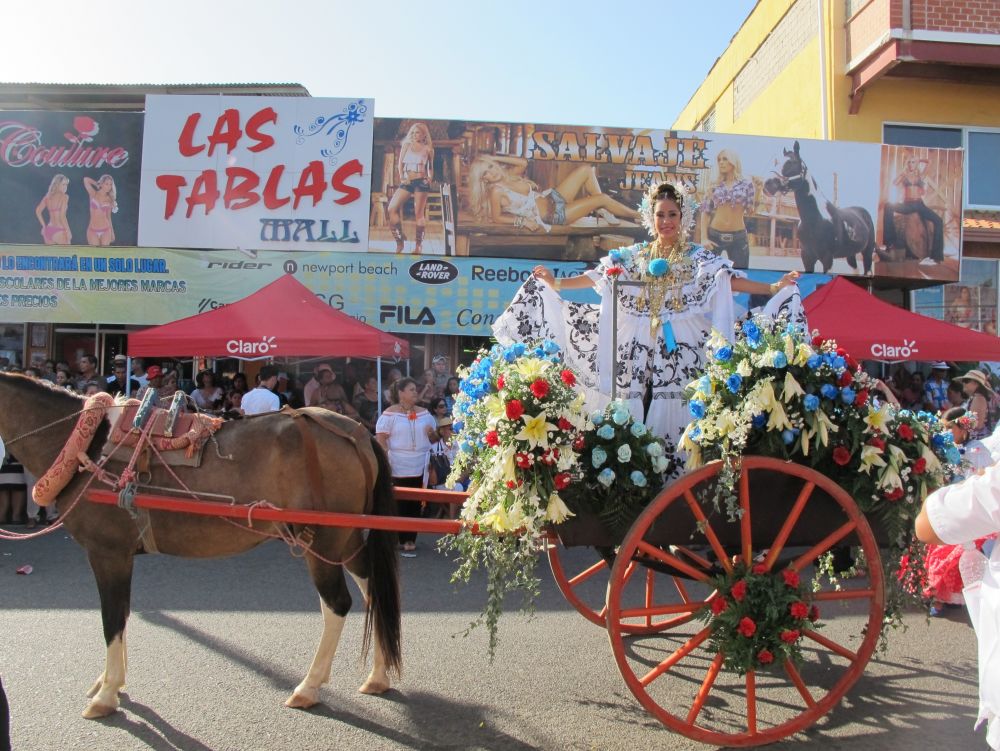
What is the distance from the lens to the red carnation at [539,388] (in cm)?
328

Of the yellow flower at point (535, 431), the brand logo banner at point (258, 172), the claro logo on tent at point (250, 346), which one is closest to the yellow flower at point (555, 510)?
the yellow flower at point (535, 431)

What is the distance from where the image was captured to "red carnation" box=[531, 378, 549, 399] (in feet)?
10.7

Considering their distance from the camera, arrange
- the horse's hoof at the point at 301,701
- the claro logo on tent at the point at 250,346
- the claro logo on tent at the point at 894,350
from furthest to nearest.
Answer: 1. the claro logo on tent at the point at 894,350
2. the claro logo on tent at the point at 250,346
3. the horse's hoof at the point at 301,701

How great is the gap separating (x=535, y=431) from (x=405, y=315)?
8557 millimetres

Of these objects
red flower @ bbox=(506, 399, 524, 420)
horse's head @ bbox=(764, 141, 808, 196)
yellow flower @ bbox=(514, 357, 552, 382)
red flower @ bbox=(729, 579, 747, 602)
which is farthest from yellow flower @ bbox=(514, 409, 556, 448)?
horse's head @ bbox=(764, 141, 808, 196)

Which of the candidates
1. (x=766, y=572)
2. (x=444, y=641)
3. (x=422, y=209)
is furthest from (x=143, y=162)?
(x=766, y=572)

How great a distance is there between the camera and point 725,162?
39.5 ft

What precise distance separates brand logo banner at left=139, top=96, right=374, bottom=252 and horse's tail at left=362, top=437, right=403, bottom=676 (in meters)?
7.84

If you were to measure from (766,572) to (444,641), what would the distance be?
238 centimetres

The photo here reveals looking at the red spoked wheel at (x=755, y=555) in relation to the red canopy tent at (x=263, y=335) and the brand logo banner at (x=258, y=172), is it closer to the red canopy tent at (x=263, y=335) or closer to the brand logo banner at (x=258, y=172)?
the red canopy tent at (x=263, y=335)

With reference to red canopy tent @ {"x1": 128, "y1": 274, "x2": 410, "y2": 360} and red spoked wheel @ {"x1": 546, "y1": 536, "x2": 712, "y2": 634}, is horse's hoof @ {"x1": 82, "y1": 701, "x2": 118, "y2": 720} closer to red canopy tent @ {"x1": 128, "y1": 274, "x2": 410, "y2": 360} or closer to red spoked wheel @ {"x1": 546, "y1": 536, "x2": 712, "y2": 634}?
red spoked wheel @ {"x1": 546, "y1": 536, "x2": 712, "y2": 634}

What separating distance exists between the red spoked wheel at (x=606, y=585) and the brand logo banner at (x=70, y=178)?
28.8ft

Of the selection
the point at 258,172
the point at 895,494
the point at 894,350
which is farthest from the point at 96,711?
the point at 258,172

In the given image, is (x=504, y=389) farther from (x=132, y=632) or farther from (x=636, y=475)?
(x=132, y=632)
